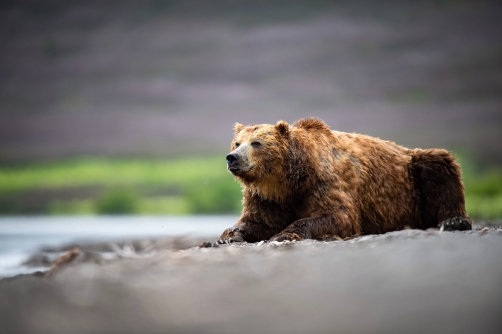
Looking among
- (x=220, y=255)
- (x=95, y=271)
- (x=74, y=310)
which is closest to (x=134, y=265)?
(x=95, y=271)

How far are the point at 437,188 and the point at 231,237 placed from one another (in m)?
3.16

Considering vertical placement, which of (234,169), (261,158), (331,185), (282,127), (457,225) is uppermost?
(282,127)

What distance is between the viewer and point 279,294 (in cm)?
355

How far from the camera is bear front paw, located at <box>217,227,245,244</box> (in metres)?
7.02

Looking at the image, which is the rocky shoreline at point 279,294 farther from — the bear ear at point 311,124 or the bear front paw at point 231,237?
the bear ear at point 311,124

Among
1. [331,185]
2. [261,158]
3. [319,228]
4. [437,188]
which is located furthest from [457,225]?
[261,158]

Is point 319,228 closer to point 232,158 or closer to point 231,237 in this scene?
point 231,237

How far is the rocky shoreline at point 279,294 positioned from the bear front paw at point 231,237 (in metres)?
2.22

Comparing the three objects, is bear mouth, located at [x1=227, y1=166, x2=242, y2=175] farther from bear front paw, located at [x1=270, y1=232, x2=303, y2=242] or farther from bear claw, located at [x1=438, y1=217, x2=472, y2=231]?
bear claw, located at [x1=438, y1=217, x2=472, y2=231]

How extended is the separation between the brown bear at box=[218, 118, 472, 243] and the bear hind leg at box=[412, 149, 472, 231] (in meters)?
0.01

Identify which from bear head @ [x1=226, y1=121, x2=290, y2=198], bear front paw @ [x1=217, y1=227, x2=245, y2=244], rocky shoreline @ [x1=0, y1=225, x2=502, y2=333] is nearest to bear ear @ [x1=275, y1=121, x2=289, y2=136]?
bear head @ [x1=226, y1=121, x2=290, y2=198]

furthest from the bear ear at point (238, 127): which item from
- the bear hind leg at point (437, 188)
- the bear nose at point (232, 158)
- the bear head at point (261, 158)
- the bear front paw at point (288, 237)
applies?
the bear hind leg at point (437, 188)

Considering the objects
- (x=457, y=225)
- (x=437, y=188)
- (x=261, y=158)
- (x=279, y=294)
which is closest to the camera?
(x=279, y=294)

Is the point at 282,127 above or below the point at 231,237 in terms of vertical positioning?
above
